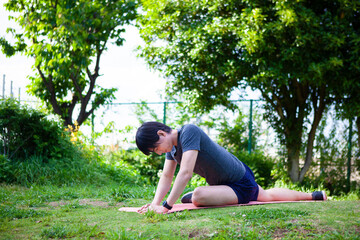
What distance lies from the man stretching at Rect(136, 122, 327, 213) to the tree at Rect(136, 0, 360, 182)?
3098 mm

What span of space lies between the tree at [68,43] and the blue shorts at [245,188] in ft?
20.2

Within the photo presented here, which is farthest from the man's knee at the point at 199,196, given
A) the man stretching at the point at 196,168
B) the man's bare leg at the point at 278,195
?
the man's bare leg at the point at 278,195

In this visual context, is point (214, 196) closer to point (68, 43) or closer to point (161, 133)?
point (161, 133)

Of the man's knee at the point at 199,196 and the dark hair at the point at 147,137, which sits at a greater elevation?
the dark hair at the point at 147,137

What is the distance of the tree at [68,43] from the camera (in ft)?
29.5

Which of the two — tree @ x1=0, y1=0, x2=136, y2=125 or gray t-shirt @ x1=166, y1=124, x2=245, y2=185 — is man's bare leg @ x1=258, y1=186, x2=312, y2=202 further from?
tree @ x1=0, y1=0, x2=136, y2=125

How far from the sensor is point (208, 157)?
12.1 ft

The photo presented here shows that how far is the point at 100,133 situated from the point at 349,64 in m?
6.79

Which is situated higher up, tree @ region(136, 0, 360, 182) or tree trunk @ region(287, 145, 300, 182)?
tree @ region(136, 0, 360, 182)

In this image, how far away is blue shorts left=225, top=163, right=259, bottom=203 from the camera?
12.6ft

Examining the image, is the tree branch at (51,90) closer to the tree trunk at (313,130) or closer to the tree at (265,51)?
the tree at (265,51)

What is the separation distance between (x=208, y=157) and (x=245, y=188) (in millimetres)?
610

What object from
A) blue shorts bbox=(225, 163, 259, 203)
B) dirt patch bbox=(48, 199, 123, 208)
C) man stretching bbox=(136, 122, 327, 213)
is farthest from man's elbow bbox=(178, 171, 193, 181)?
dirt patch bbox=(48, 199, 123, 208)

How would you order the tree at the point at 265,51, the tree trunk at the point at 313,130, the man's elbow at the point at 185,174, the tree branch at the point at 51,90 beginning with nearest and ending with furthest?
the man's elbow at the point at 185,174 < the tree at the point at 265,51 < the tree trunk at the point at 313,130 < the tree branch at the point at 51,90
